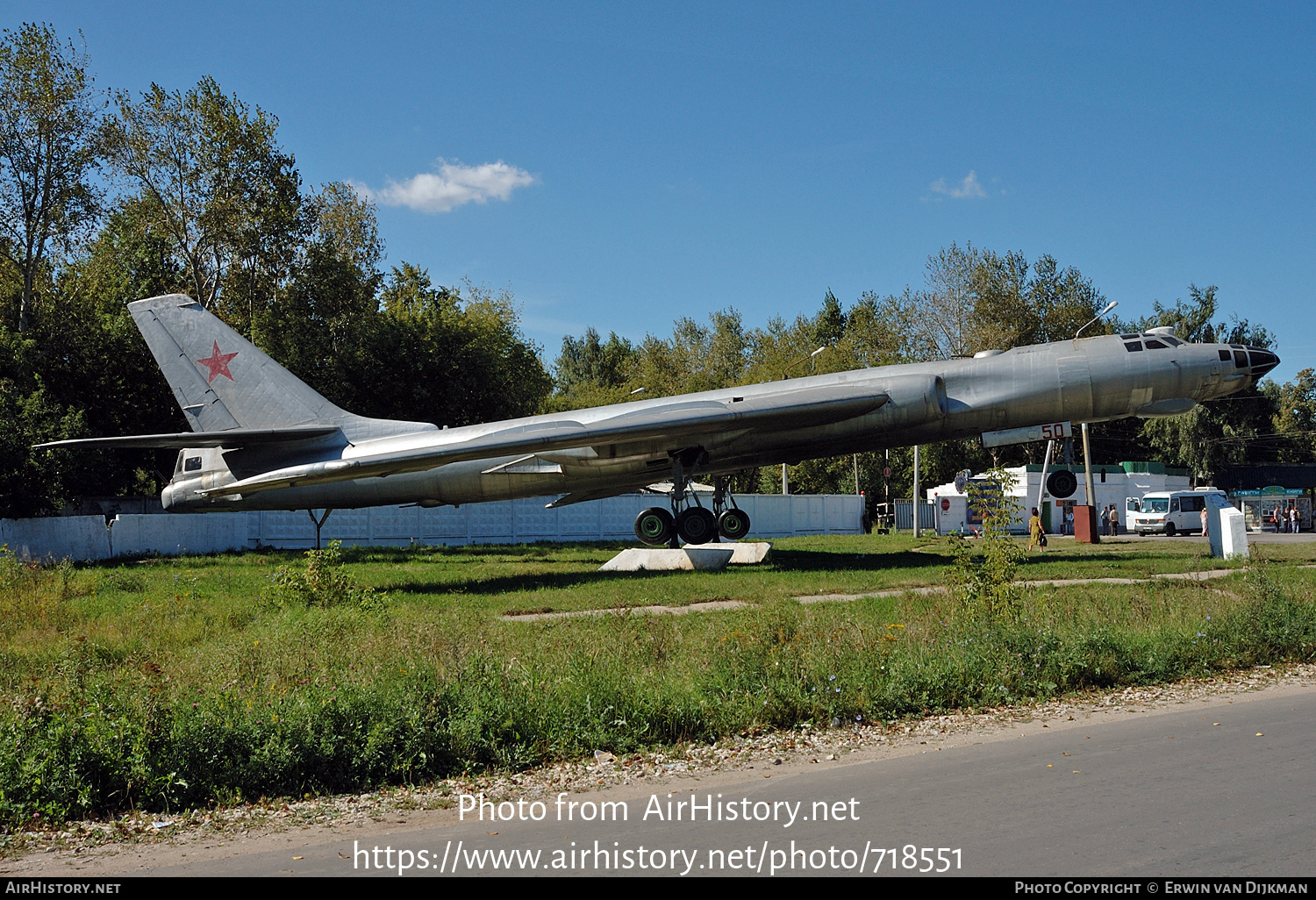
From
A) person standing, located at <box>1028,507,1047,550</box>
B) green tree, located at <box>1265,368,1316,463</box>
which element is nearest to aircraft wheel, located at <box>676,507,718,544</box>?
person standing, located at <box>1028,507,1047,550</box>

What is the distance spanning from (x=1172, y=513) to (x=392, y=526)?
3438 cm

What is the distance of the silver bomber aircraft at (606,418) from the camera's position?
63.4 ft

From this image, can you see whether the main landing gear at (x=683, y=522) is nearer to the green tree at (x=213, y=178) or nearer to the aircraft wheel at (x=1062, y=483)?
the aircraft wheel at (x=1062, y=483)

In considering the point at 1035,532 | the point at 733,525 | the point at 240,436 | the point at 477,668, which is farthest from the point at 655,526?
the point at 477,668

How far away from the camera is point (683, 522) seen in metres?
22.2

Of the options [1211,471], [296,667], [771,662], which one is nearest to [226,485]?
[296,667]

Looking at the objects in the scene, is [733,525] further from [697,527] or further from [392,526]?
[392,526]

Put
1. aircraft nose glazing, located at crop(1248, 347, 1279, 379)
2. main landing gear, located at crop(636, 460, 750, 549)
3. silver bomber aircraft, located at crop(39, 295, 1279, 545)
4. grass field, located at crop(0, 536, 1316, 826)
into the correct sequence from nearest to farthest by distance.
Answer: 1. grass field, located at crop(0, 536, 1316, 826)
2. silver bomber aircraft, located at crop(39, 295, 1279, 545)
3. aircraft nose glazing, located at crop(1248, 347, 1279, 379)
4. main landing gear, located at crop(636, 460, 750, 549)

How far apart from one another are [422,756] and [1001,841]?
3.98m

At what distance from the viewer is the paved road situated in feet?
15.6

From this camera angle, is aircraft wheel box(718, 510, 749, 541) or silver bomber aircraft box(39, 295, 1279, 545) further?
aircraft wheel box(718, 510, 749, 541)

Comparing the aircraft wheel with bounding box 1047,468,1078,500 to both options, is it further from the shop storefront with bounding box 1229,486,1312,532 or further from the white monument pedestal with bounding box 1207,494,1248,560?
the shop storefront with bounding box 1229,486,1312,532

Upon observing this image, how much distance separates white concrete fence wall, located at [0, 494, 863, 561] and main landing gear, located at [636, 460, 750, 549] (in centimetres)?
860

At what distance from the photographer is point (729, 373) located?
72.5 metres
